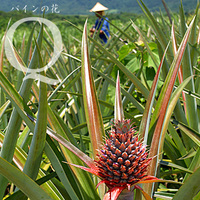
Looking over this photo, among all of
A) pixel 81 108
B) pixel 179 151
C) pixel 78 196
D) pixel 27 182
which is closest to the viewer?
pixel 27 182

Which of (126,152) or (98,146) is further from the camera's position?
(98,146)

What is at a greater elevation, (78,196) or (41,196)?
(41,196)

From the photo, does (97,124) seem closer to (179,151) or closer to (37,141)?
(37,141)

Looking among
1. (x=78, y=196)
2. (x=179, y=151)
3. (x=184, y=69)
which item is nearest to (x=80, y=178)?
(x=78, y=196)

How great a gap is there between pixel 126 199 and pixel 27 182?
22cm

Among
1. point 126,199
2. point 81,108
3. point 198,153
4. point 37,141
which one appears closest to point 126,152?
point 126,199

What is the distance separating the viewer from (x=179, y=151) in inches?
39.4

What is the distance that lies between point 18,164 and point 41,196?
0.26 metres

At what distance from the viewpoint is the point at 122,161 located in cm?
52

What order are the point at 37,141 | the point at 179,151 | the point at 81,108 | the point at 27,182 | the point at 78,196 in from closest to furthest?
1. the point at 27,182
2. the point at 37,141
3. the point at 78,196
4. the point at 179,151
5. the point at 81,108

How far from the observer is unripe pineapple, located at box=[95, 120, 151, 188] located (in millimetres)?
519

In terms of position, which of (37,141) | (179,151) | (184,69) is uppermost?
(184,69)

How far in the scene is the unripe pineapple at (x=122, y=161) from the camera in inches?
20.4

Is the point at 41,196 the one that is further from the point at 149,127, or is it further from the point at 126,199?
the point at 149,127
